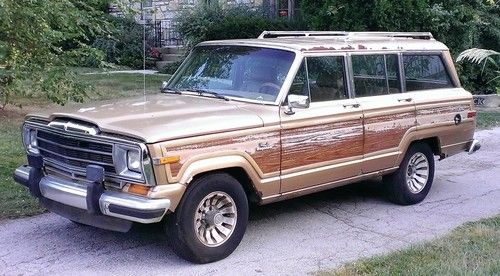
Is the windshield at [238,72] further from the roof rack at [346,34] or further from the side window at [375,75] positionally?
the side window at [375,75]

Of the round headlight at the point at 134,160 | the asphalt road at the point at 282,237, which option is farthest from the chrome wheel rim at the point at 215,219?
the round headlight at the point at 134,160

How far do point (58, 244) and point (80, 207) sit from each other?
0.78 metres

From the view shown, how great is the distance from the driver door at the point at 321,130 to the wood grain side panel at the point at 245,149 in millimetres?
117

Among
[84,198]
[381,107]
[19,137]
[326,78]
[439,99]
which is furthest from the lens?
[19,137]

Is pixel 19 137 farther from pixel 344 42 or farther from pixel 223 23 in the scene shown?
pixel 223 23

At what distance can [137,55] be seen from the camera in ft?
70.1

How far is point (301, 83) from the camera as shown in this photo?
6.11 meters

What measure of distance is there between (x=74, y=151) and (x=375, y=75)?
3.23 metres

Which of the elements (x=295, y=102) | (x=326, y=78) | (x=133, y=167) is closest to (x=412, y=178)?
(x=326, y=78)

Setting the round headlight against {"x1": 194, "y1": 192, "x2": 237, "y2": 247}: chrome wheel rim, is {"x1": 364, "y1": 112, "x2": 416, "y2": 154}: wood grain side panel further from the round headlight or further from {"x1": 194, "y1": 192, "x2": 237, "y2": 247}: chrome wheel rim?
the round headlight

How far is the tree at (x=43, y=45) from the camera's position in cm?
744

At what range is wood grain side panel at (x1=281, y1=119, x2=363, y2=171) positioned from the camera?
5.80 m

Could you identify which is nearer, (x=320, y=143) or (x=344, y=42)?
(x=320, y=143)

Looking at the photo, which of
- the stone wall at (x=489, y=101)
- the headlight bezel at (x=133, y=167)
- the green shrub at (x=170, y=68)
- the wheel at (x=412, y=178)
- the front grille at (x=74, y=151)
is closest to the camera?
the headlight bezel at (x=133, y=167)
